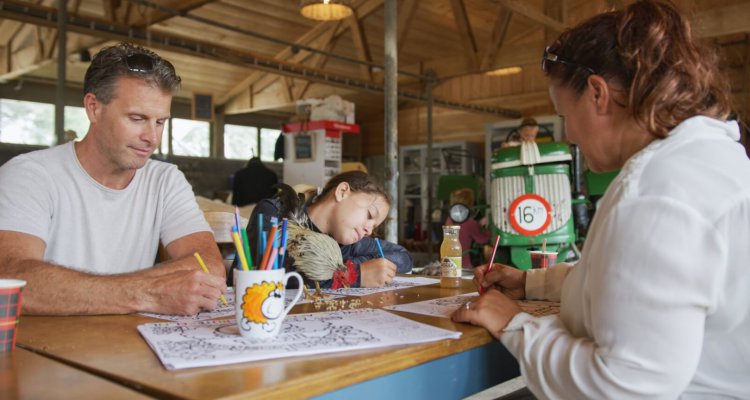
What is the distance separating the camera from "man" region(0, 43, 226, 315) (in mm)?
1644

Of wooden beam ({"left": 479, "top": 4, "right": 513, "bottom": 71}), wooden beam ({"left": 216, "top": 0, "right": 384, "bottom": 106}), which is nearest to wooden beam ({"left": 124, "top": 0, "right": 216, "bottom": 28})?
wooden beam ({"left": 216, "top": 0, "right": 384, "bottom": 106})

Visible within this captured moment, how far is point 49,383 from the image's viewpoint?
0.81 m

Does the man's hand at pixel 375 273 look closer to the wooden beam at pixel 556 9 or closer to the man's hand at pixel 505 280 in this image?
the man's hand at pixel 505 280

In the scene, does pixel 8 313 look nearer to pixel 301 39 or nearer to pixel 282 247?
pixel 282 247

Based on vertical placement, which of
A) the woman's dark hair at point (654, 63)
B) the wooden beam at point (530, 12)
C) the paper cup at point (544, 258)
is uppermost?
the wooden beam at point (530, 12)

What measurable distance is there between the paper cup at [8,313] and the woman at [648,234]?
0.84 meters

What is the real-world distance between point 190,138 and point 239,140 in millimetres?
1215

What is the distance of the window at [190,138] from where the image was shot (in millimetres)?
12055

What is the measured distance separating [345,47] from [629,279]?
34.8 ft

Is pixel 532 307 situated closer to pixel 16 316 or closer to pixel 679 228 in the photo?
pixel 679 228

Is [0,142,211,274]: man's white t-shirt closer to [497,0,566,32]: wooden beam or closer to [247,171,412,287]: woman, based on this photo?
[247,171,412,287]: woman

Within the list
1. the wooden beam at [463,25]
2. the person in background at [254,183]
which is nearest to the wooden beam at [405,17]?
the wooden beam at [463,25]

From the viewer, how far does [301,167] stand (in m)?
7.68

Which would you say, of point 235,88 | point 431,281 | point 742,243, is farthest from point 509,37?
point 742,243
